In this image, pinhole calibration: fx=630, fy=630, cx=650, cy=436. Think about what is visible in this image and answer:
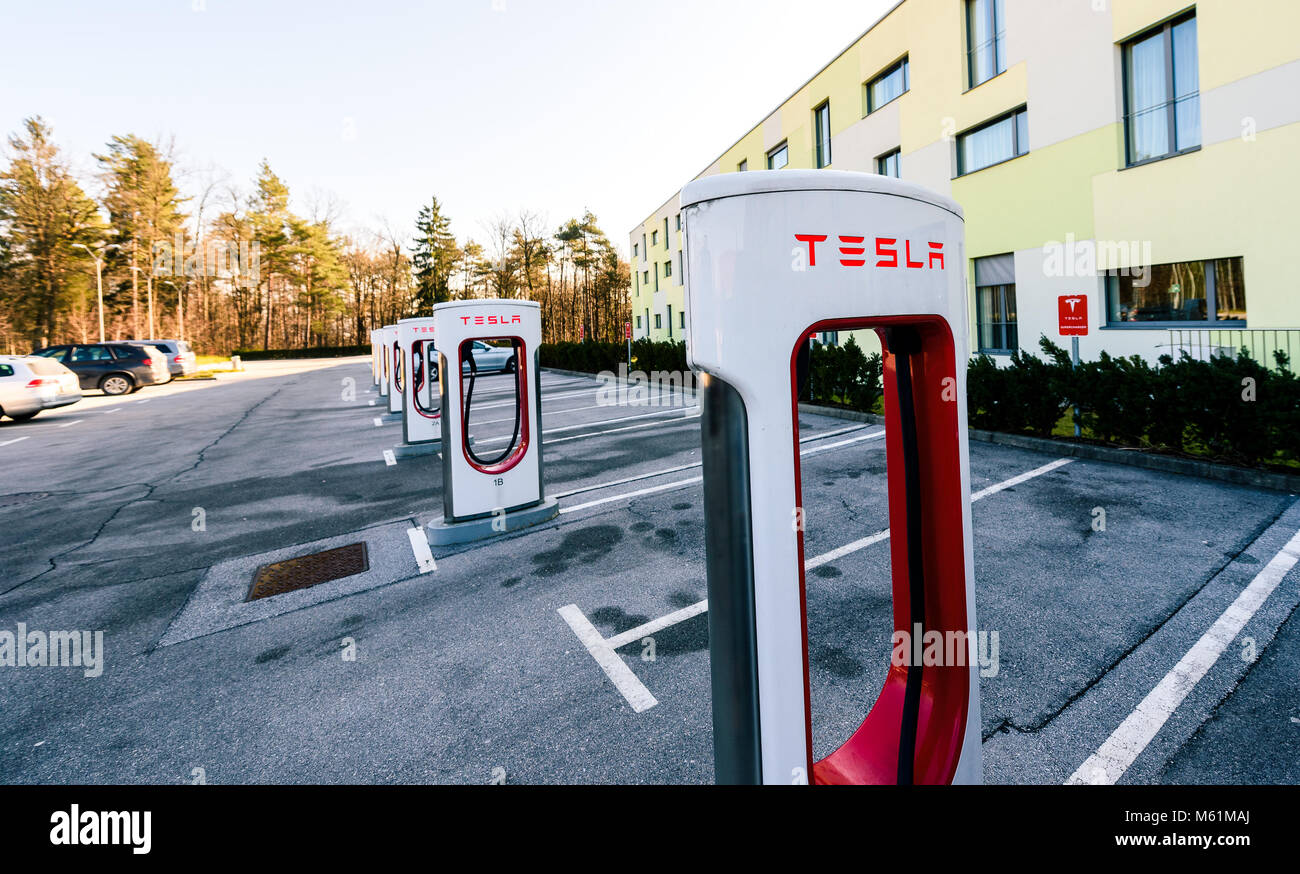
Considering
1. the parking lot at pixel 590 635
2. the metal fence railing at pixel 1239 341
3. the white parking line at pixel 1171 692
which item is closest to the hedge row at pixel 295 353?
the parking lot at pixel 590 635

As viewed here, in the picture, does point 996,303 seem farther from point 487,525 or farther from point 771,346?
point 771,346

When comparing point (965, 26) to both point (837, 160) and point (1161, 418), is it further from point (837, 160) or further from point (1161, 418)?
point (1161, 418)

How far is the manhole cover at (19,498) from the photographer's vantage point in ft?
26.7

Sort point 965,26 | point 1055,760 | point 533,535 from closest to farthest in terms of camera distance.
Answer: point 1055,760
point 533,535
point 965,26

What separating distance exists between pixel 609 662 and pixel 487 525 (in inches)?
112

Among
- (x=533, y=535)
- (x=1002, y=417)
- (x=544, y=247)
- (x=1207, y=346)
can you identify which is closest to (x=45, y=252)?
(x=544, y=247)

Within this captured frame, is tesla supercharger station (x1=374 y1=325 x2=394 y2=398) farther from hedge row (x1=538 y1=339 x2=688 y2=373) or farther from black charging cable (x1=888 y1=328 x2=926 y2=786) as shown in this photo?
black charging cable (x1=888 y1=328 x2=926 y2=786)

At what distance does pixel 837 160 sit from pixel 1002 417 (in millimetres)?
13209

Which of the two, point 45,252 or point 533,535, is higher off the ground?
point 45,252

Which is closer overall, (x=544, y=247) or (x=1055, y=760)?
(x=1055, y=760)

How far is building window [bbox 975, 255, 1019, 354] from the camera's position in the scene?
14.1 m

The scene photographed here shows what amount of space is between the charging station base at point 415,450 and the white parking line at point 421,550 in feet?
14.1
